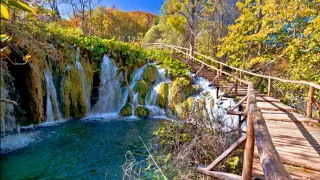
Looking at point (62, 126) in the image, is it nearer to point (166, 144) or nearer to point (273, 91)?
point (166, 144)

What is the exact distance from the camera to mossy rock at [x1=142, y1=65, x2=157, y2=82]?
453 inches

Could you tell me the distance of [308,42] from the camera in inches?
316

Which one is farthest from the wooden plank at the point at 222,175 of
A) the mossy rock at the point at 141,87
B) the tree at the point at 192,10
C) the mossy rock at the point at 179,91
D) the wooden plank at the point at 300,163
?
the tree at the point at 192,10

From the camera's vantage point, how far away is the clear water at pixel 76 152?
4703mm

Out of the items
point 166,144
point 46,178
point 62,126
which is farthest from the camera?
point 62,126

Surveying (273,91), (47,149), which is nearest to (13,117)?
(47,149)

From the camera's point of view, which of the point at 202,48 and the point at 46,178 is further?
the point at 202,48

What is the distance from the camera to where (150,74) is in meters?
11.6

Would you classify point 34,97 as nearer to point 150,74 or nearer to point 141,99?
point 141,99

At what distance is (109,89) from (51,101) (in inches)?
126

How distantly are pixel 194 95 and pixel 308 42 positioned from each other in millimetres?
5336

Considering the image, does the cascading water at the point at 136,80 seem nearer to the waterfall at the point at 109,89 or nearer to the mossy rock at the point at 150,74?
the mossy rock at the point at 150,74

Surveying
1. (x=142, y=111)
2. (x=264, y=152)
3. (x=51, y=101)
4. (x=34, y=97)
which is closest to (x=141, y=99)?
(x=142, y=111)

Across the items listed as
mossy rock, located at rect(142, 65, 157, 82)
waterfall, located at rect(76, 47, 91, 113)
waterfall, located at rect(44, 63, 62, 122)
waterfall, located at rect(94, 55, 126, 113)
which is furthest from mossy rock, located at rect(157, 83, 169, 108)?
waterfall, located at rect(44, 63, 62, 122)
